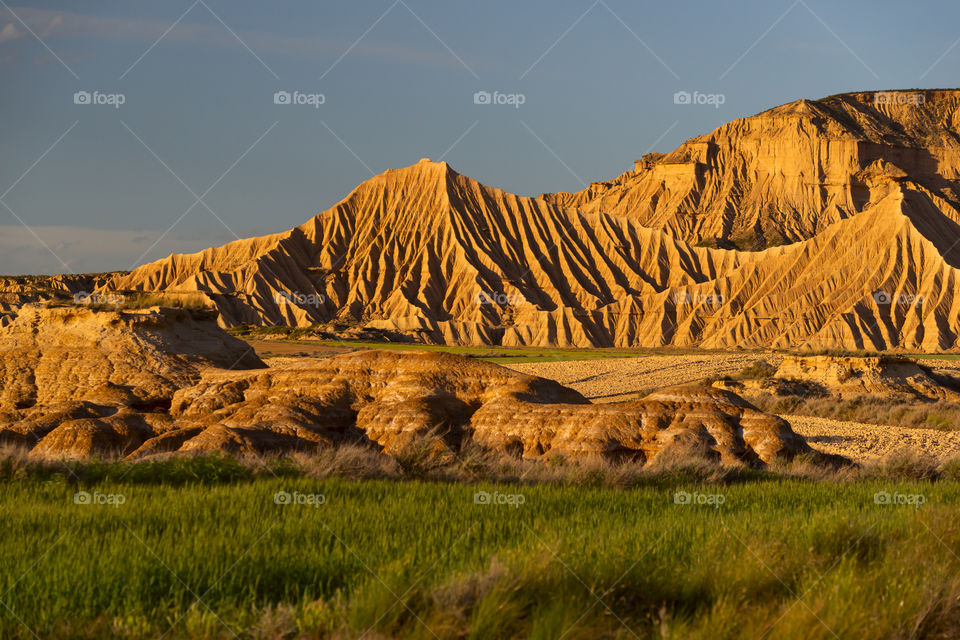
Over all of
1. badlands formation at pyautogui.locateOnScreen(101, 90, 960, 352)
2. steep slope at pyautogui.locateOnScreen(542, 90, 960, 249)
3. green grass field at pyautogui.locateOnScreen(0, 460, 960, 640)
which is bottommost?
green grass field at pyautogui.locateOnScreen(0, 460, 960, 640)

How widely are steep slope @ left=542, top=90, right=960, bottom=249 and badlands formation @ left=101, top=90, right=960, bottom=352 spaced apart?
1181 centimetres

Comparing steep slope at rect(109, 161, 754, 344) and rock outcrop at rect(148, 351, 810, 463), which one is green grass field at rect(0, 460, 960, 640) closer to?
rock outcrop at rect(148, 351, 810, 463)

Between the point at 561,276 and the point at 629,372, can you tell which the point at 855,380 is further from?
the point at 561,276

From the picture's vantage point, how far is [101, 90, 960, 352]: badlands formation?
88.0 meters

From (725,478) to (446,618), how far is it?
7.17 m

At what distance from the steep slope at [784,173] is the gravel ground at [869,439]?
116 metres

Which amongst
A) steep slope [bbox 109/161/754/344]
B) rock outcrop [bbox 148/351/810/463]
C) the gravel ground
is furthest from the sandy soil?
steep slope [bbox 109/161/754/344]

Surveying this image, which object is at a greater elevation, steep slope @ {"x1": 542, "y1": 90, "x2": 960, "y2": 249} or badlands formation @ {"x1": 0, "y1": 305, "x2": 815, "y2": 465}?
steep slope @ {"x1": 542, "y1": 90, "x2": 960, "y2": 249}

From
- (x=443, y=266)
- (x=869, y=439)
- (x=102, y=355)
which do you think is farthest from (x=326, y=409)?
(x=443, y=266)

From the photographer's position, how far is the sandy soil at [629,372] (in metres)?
41.3

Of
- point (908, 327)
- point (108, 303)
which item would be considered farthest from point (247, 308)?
point (108, 303)

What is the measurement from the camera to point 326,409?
14.9 meters

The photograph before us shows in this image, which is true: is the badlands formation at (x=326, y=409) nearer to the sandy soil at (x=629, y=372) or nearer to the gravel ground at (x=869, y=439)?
the gravel ground at (x=869, y=439)

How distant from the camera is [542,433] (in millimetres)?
13641
